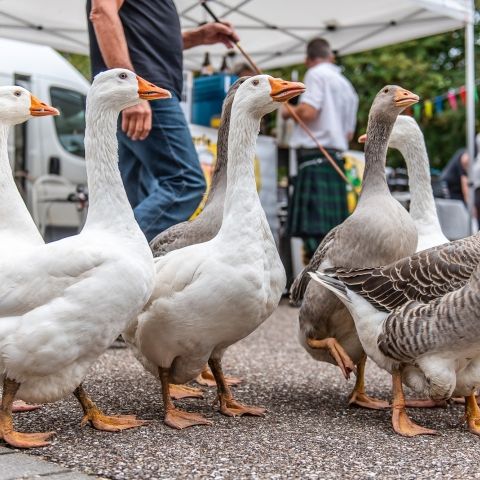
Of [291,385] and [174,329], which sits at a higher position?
[174,329]

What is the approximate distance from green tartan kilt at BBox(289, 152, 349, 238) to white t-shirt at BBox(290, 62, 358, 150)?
0.25m

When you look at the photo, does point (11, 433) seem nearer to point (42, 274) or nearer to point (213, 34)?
point (42, 274)

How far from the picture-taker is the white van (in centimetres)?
917

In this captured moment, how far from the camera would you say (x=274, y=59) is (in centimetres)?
1104

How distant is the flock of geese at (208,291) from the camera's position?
2916 millimetres

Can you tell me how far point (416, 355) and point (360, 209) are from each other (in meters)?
0.79

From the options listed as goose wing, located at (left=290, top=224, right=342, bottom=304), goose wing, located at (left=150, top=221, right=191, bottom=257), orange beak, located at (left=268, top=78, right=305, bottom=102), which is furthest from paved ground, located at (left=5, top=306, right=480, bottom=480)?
orange beak, located at (left=268, top=78, right=305, bottom=102)

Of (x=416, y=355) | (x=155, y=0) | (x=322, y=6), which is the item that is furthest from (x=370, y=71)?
(x=416, y=355)

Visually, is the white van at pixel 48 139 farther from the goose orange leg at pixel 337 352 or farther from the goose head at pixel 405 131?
the goose orange leg at pixel 337 352

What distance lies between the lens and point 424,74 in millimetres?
17938

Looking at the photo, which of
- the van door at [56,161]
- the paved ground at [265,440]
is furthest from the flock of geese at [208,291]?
the van door at [56,161]

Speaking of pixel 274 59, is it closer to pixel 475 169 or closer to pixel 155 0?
pixel 475 169

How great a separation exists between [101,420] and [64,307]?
1.77ft

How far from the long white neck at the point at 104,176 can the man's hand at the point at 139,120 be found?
0.86 metres
